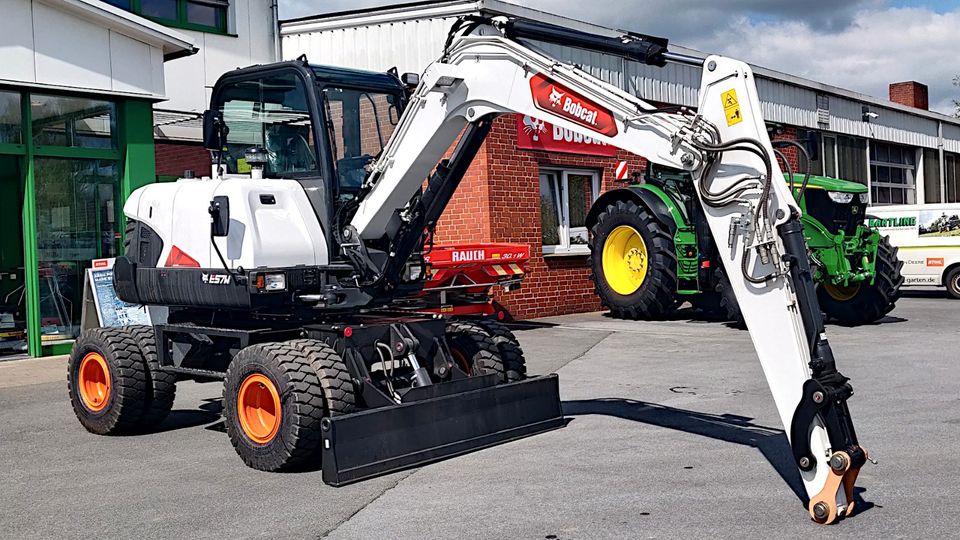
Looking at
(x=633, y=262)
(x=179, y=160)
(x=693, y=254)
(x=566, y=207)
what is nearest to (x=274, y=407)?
(x=693, y=254)

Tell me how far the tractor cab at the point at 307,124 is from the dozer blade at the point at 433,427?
1727 millimetres

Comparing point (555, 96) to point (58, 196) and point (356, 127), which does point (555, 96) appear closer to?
point (356, 127)

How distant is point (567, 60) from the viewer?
17.4m

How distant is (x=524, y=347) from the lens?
44.1 ft

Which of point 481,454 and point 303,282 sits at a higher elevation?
point 303,282

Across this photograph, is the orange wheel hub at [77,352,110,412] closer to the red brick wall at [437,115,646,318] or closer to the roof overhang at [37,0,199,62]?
the roof overhang at [37,0,199,62]

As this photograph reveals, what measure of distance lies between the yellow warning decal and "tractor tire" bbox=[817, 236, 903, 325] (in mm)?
9756

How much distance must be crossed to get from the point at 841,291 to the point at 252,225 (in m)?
10.6

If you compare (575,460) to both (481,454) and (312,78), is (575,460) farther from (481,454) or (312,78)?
(312,78)

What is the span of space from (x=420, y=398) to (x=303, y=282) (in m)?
1.28

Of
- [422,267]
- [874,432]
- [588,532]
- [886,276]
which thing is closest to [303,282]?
[422,267]

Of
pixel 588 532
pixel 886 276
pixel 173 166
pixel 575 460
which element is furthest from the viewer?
pixel 173 166

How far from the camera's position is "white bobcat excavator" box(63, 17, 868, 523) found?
574cm

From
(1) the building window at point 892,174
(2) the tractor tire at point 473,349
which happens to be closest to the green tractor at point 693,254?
(2) the tractor tire at point 473,349
